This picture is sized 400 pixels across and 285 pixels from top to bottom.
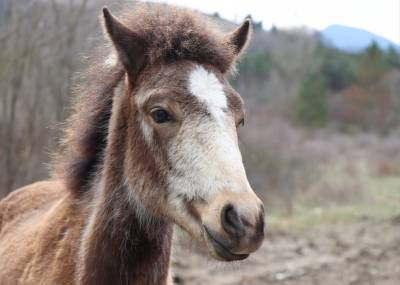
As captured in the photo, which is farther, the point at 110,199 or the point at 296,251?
the point at 296,251

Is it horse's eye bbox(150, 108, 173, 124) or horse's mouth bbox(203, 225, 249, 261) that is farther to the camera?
horse's eye bbox(150, 108, 173, 124)

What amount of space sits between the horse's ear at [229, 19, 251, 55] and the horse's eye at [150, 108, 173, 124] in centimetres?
79

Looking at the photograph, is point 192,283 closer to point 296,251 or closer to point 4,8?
point 296,251

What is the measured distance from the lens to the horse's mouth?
2.65 m

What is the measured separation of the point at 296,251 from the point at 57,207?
7740mm

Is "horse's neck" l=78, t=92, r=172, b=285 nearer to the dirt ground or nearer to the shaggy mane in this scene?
the shaggy mane

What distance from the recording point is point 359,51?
42.8m

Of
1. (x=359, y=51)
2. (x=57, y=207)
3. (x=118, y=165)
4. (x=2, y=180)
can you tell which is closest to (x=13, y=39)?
(x=2, y=180)

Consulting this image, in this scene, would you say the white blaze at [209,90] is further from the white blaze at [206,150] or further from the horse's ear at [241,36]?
the horse's ear at [241,36]

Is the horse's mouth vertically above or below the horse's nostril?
below

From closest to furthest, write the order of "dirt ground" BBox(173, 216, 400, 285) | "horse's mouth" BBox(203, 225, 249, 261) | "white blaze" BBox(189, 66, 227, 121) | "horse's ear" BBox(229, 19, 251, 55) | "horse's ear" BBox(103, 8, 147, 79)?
"horse's mouth" BBox(203, 225, 249, 261) < "white blaze" BBox(189, 66, 227, 121) < "horse's ear" BBox(103, 8, 147, 79) < "horse's ear" BBox(229, 19, 251, 55) < "dirt ground" BBox(173, 216, 400, 285)

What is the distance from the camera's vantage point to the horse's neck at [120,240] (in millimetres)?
3197

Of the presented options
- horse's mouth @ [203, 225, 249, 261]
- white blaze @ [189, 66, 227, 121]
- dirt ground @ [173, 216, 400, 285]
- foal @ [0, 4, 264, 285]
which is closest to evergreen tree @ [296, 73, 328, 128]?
dirt ground @ [173, 216, 400, 285]

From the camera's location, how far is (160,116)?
3.00 metres
